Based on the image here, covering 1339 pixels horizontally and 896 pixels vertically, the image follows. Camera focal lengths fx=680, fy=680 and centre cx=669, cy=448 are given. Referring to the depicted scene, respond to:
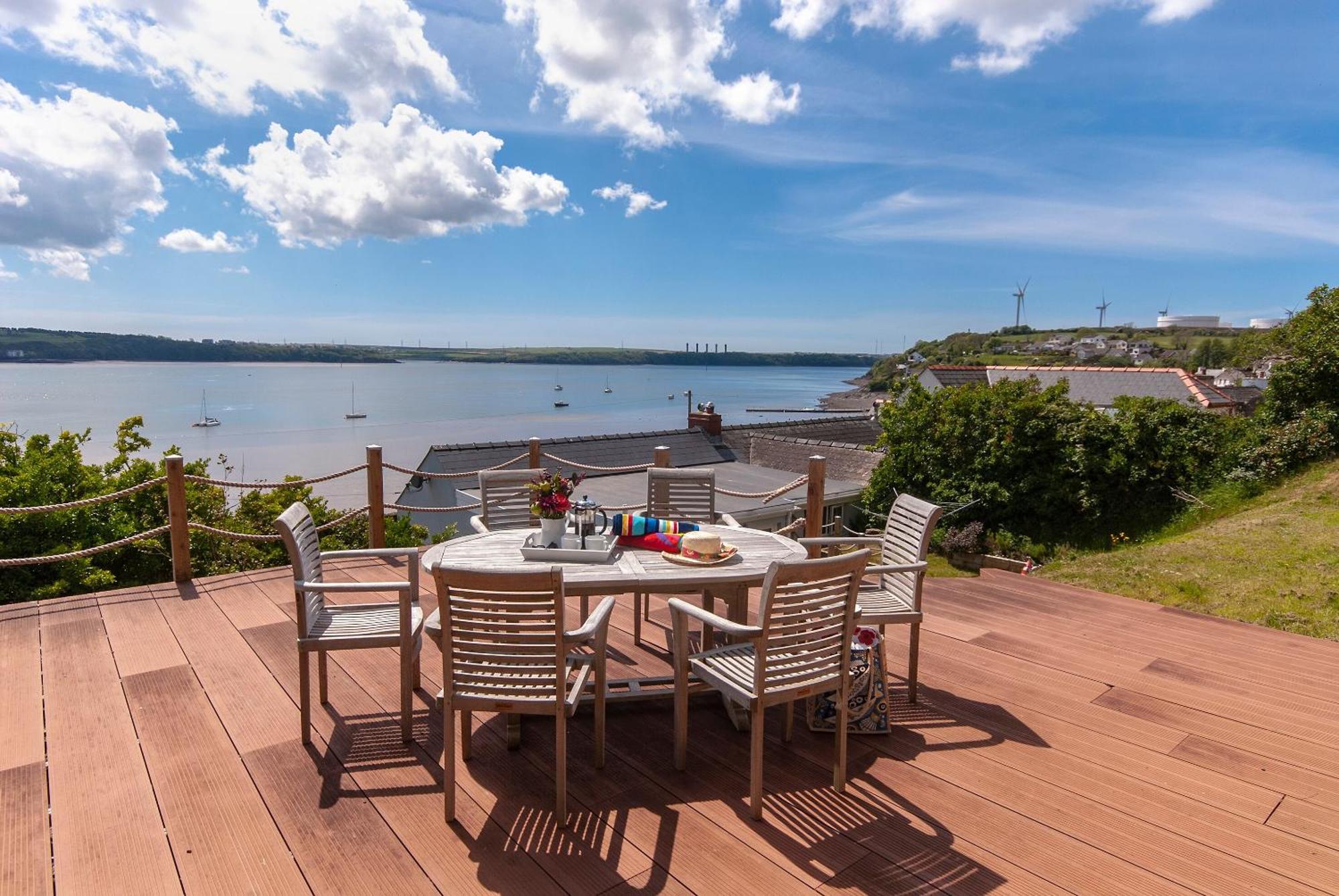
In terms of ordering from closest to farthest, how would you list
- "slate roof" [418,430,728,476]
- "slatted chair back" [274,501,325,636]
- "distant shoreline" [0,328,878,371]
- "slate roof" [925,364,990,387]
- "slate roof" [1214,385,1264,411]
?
"slatted chair back" [274,501,325,636] < "slate roof" [418,430,728,476] < "slate roof" [925,364,990,387] < "slate roof" [1214,385,1264,411] < "distant shoreline" [0,328,878,371]

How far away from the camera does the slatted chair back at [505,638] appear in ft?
6.70

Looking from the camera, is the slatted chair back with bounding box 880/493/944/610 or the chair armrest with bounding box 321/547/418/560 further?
the slatted chair back with bounding box 880/493/944/610

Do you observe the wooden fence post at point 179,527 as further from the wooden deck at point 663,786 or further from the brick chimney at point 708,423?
the brick chimney at point 708,423

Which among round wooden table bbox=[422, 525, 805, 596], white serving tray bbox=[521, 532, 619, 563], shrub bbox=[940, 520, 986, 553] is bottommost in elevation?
shrub bbox=[940, 520, 986, 553]

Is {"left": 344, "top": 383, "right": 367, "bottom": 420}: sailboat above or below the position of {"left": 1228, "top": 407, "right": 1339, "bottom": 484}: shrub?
below

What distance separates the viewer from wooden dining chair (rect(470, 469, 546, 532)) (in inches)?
156

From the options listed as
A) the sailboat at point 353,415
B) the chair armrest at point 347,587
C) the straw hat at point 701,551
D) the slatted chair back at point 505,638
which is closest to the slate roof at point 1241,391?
the straw hat at point 701,551

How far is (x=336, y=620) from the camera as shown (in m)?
2.89

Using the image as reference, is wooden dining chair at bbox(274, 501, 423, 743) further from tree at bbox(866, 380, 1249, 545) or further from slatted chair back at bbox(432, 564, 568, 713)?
tree at bbox(866, 380, 1249, 545)

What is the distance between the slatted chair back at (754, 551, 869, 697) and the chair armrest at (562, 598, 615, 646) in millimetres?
548

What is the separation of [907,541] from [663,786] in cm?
159

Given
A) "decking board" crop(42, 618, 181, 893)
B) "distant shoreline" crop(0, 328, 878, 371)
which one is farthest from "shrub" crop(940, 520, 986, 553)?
"distant shoreline" crop(0, 328, 878, 371)

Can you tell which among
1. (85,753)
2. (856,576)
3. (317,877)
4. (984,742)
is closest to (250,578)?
(85,753)

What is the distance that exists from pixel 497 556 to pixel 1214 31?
8.50 meters
